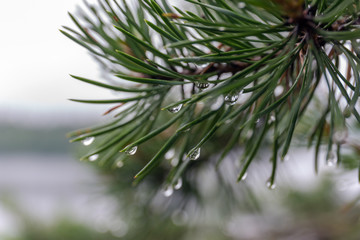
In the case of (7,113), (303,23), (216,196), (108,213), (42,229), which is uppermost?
(303,23)

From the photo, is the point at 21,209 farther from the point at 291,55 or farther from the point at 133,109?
the point at 291,55

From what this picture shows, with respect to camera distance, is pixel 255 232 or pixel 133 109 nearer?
pixel 133 109

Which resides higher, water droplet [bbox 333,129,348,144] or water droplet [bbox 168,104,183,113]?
water droplet [bbox 333,129,348,144]

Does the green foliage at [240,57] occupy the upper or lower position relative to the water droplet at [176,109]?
upper

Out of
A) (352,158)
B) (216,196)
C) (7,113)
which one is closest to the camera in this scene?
(352,158)

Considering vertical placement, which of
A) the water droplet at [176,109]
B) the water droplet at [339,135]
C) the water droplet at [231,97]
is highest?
the water droplet at [339,135]

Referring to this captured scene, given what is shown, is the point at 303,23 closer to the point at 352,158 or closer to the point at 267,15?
the point at 267,15

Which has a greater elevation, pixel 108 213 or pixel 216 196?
pixel 216 196

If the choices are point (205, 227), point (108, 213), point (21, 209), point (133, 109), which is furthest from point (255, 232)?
point (21, 209)

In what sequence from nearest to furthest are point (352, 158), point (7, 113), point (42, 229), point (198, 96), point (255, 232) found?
point (198, 96), point (352, 158), point (255, 232), point (42, 229), point (7, 113)

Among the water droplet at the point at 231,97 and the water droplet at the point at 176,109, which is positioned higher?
the water droplet at the point at 231,97

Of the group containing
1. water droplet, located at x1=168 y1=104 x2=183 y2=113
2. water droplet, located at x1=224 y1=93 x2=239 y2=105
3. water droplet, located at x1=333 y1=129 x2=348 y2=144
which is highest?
water droplet, located at x1=333 y1=129 x2=348 y2=144
